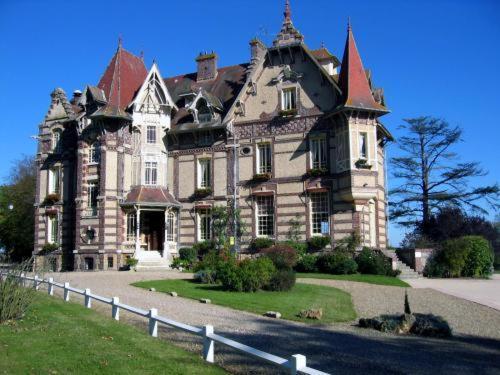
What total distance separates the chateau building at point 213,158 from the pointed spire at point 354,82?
0.08m

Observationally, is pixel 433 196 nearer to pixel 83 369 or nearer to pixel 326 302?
pixel 326 302

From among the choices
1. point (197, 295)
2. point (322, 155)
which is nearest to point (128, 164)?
point (322, 155)

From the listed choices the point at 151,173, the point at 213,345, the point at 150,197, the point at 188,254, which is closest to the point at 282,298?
the point at 213,345

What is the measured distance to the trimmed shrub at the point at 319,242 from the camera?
89.2ft

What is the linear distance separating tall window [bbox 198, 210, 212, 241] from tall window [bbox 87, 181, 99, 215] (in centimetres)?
636

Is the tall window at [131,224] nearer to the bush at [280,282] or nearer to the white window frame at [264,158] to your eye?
the white window frame at [264,158]

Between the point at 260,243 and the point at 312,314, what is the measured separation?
50.7 ft

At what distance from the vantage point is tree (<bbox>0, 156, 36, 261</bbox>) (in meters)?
43.8

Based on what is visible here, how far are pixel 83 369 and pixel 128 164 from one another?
24.3m

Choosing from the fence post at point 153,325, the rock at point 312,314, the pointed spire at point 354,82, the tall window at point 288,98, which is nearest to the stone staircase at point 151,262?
the tall window at point 288,98

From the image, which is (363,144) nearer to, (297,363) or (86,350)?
(86,350)

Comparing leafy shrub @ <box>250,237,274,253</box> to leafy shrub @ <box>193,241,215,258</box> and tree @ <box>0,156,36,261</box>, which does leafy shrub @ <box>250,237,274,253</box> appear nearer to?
leafy shrub @ <box>193,241,215,258</box>

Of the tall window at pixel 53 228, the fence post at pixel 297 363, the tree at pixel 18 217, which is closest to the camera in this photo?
the fence post at pixel 297 363

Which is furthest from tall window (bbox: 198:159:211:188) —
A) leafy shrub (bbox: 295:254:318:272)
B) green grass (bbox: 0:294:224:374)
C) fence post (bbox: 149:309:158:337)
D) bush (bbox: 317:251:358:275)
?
fence post (bbox: 149:309:158:337)
